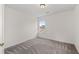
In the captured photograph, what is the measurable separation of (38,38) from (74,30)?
0.79m

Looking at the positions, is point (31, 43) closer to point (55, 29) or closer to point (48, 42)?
point (48, 42)

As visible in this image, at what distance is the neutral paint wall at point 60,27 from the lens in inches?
70.9

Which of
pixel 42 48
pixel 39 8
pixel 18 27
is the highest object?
pixel 39 8

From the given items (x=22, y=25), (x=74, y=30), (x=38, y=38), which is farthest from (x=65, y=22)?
(x=22, y=25)

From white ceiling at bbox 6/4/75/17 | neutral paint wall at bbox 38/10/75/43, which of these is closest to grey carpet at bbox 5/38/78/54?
neutral paint wall at bbox 38/10/75/43

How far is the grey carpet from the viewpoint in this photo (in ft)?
5.80

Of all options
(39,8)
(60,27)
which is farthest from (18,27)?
(60,27)

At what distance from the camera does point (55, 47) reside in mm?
1830

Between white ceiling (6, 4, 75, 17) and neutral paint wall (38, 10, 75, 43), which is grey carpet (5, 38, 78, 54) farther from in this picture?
white ceiling (6, 4, 75, 17)

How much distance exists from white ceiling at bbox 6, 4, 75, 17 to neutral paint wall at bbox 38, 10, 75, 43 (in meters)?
0.09

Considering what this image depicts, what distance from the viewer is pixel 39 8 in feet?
5.82

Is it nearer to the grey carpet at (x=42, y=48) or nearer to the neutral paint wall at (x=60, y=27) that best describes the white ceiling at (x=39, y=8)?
the neutral paint wall at (x=60, y=27)

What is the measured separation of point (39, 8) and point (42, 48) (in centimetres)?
85

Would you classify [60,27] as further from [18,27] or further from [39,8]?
[18,27]
